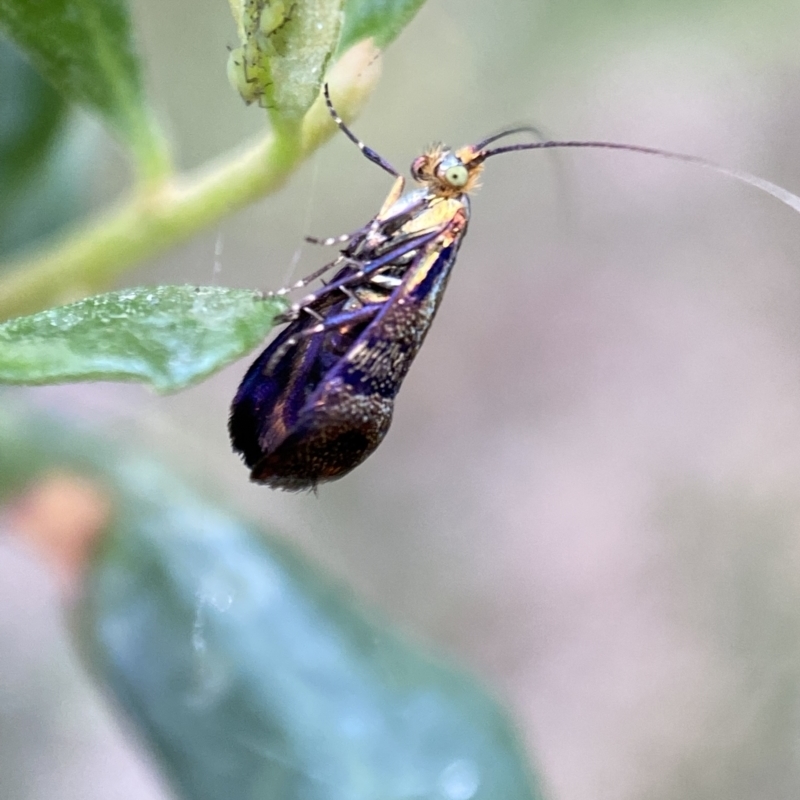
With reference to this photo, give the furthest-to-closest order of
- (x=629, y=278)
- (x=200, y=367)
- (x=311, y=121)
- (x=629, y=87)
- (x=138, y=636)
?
(x=629, y=87)
(x=629, y=278)
(x=138, y=636)
(x=311, y=121)
(x=200, y=367)

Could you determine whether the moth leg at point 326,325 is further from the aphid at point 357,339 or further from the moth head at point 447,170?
the moth head at point 447,170

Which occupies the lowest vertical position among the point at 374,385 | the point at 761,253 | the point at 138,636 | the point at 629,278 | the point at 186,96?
the point at 138,636

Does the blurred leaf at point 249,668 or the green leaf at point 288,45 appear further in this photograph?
the blurred leaf at point 249,668

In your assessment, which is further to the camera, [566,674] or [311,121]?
[566,674]

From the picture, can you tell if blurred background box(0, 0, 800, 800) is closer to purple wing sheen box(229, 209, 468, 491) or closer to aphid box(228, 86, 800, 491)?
aphid box(228, 86, 800, 491)

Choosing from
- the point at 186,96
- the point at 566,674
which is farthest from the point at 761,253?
the point at 186,96

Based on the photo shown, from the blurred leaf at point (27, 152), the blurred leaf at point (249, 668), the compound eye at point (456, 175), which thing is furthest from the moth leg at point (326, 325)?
the blurred leaf at point (27, 152)

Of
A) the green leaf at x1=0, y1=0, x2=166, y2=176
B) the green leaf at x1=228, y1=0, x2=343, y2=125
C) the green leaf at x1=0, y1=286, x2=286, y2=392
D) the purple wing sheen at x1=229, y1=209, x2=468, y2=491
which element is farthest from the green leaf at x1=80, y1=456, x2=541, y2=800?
the green leaf at x1=228, y1=0, x2=343, y2=125

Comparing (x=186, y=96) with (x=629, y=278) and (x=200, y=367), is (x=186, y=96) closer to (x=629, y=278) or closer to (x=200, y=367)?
(x=629, y=278)
